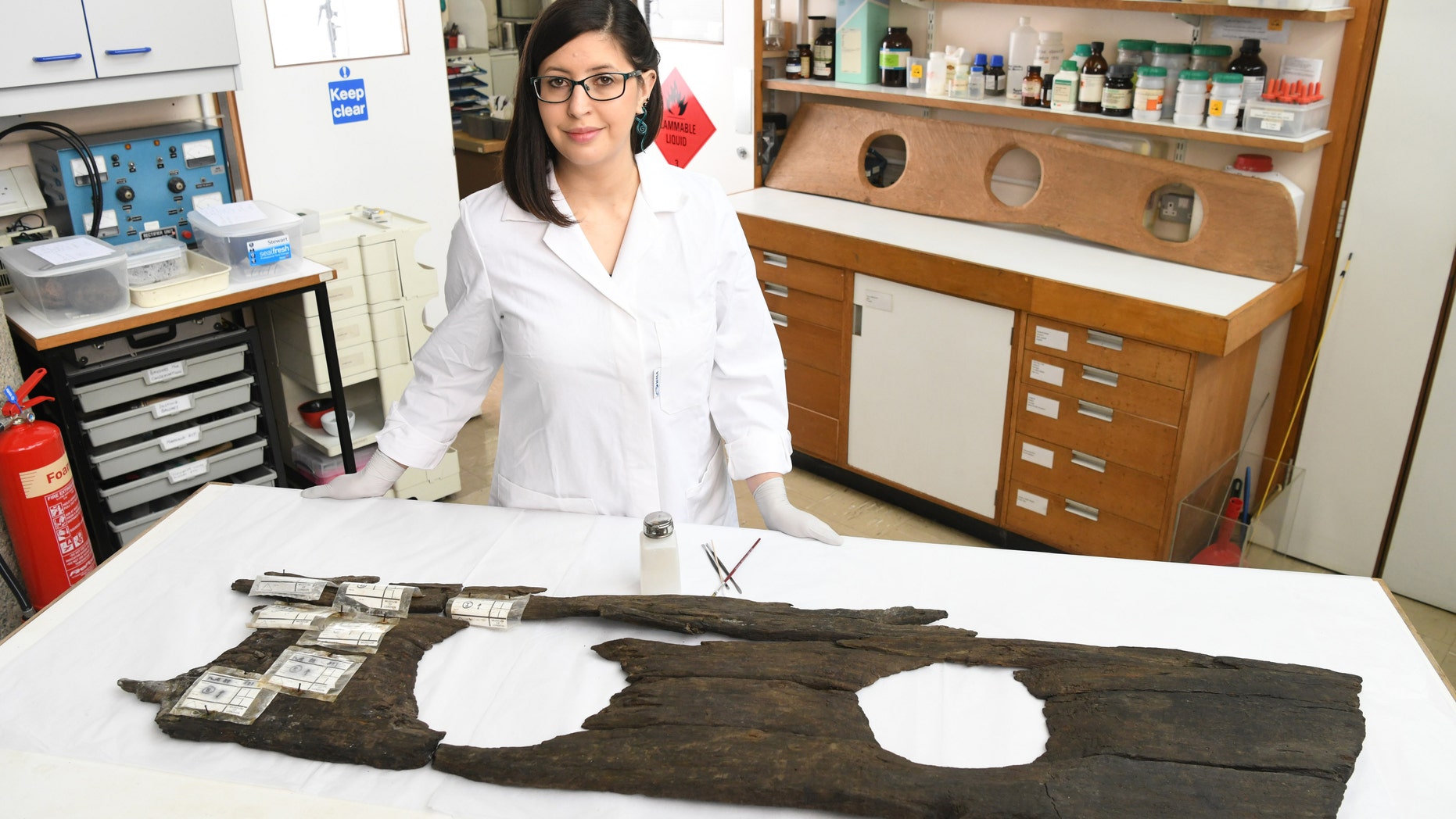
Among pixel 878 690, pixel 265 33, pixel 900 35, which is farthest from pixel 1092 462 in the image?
pixel 265 33

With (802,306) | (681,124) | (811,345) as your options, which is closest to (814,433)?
(811,345)

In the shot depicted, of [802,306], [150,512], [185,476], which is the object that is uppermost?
[802,306]

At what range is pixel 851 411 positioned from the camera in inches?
136

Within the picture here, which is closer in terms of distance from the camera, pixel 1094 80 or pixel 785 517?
pixel 785 517

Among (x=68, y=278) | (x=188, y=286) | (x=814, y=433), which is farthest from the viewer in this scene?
(x=814, y=433)

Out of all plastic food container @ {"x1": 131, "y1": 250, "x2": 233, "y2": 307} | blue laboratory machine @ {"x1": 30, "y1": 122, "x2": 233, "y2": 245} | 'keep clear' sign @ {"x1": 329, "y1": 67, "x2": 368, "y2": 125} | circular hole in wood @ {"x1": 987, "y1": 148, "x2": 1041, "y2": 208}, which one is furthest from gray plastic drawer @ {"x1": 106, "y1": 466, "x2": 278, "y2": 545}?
circular hole in wood @ {"x1": 987, "y1": 148, "x2": 1041, "y2": 208}

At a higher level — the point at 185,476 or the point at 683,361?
the point at 683,361

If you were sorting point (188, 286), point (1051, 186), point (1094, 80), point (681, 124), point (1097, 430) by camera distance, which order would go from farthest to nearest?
1. point (681, 124)
2. point (1051, 186)
3. point (1094, 80)
4. point (1097, 430)
5. point (188, 286)

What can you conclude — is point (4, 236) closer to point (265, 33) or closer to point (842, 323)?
point (265, 33)

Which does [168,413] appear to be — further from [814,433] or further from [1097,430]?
[1097,430]

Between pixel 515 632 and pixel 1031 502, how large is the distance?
2003mm

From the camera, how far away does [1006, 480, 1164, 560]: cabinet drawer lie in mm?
2859

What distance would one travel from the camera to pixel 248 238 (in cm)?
268

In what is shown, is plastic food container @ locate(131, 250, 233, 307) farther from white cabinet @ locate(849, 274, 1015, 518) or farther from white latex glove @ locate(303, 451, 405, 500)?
white cabinet @ locate(849, 274, 1015, 518)
